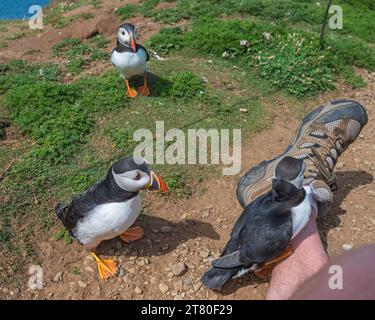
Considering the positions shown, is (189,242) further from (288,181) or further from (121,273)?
(288,181)

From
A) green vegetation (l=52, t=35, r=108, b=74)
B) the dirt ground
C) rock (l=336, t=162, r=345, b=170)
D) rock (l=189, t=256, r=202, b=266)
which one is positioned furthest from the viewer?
green vegetation (l=52, t=35, r=108, b=74)

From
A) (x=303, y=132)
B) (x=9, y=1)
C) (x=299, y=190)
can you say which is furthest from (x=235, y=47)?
(x=9, y=1)

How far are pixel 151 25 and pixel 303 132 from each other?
496cm

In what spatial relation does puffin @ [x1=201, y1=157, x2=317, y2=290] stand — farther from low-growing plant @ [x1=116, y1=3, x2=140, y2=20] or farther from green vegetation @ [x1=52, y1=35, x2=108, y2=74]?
low-growing plant @ [x1=116, y1=3, x2=140, y2=20]

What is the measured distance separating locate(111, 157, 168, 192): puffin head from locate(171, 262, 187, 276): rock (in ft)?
2.53

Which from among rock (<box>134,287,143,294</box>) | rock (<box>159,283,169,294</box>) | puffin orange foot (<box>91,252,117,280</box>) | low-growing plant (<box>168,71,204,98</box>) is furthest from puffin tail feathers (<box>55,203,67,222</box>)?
low-growing plant (<box>168,71,204,98</box>)

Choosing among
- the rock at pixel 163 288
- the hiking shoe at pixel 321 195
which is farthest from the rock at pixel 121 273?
the hiking shoe at pixel 321 195

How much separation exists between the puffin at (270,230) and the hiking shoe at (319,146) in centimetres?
55

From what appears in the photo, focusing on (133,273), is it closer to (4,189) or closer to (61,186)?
(61,186)

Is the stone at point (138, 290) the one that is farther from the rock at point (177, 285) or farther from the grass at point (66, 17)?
the grass at point (66, 17)

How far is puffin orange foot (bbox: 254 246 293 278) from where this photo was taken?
3.29 meters

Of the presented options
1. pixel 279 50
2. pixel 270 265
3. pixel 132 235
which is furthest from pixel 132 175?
pixel 279 50

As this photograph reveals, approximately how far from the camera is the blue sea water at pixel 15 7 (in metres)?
15.2

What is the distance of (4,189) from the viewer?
4.25m
